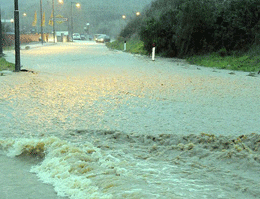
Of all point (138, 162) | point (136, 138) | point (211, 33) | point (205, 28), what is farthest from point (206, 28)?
point (138, 162)

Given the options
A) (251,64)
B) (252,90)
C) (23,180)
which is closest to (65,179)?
(23,180)

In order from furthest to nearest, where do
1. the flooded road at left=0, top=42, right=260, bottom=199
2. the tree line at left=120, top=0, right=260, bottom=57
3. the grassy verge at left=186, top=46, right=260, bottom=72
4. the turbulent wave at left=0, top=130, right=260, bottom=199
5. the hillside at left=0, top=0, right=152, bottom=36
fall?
the hillside at left=0, top=0, right=152, bottom=36 < the tree line at left=120, top=0, right=260, bottom=57 < the grassy verge at left=186, top=46, right=260, bottom=72 < the flooded road at left=0, top=42, right=260, bottom=199 < the turbulent wave at left=0, top=130, right=260, bottom=199

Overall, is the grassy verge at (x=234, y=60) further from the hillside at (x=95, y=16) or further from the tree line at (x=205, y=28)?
the hillside at (x=95, y=16)

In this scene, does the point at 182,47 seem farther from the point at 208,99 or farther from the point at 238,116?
the point at 238,116

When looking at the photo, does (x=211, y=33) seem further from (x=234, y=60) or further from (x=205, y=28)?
(x=234, y=60)

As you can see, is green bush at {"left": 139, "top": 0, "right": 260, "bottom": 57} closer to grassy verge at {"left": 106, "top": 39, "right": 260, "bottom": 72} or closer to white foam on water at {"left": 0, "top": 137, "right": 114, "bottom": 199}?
grassy verge at {"left": 106, "top": 39, "right": 260, "bottom": 72}

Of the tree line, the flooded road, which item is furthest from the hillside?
the flooded road

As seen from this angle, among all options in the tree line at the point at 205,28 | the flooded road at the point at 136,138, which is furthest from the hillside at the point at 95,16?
the flooded road at the point at 136,138

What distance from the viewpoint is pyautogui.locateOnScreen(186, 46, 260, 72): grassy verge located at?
20058mm

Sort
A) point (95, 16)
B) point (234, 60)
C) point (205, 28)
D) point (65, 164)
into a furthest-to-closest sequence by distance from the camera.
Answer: point (95, 16)
point (205, 28)
point (234, 60)
point (65, 164)

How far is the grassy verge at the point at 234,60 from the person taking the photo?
2006 centimetres

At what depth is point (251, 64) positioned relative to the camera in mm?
20172

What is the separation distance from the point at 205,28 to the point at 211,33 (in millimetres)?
584

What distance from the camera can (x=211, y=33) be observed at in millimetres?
26719
